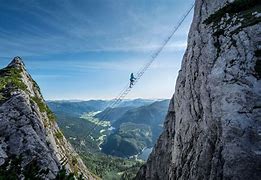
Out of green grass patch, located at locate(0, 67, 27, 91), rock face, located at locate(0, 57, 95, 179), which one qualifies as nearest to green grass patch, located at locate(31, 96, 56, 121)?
rock face, located at locate(0, 57, 95, 179)

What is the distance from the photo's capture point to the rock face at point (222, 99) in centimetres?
2328

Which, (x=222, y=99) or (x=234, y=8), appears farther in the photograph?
(x=234, y=8)

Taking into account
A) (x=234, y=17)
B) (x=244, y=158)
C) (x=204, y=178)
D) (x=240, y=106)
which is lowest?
(x=204, y=178)

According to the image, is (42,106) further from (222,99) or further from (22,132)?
(222,99)

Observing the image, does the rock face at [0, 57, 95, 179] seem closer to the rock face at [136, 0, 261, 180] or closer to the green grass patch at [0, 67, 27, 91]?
the green grass patch at [0, 67, 27, 91]

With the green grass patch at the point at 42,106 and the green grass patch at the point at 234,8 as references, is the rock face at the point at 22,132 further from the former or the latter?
the green grass patch at the point at 234,8

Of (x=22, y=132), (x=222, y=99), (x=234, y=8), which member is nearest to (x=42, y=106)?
(x=22, y=132)

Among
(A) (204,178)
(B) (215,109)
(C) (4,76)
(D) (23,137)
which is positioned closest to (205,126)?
(B) (215,109)

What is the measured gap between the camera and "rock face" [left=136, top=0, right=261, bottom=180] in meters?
23.3

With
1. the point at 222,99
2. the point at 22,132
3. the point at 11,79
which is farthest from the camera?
the point at 11,79

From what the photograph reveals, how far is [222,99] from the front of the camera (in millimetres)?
27344

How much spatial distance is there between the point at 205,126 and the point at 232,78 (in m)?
5.68

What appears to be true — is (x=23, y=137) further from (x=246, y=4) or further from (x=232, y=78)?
(x=246, y=4)

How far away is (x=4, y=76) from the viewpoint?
7400cm
